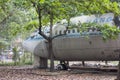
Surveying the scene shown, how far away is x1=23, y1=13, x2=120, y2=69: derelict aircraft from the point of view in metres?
19.2

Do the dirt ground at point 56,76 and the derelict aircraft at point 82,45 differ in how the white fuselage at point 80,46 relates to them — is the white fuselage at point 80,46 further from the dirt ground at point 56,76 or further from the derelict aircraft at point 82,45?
the dirt ground at point 56,76

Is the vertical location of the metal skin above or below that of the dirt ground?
above

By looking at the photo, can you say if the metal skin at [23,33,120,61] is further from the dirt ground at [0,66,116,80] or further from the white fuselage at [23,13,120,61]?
the dirt ground at [0,66,116,80]

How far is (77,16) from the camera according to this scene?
20.9m

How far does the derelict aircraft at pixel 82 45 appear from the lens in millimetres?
19188

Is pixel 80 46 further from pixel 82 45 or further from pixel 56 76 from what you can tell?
pixel 56 76

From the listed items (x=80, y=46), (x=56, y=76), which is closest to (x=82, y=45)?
(x=80, y=46)

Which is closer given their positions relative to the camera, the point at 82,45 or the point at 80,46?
the point at 82,45

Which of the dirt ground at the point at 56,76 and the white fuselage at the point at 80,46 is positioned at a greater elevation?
the white fuselage at the point at 80,46

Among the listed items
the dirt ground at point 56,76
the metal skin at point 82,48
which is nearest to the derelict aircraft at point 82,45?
the metal skin at point 82,48

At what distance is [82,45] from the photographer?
20.5 m

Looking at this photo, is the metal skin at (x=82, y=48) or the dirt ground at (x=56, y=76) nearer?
the dirt ground at (x=56, y=76)

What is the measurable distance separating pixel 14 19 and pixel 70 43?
40.7ft

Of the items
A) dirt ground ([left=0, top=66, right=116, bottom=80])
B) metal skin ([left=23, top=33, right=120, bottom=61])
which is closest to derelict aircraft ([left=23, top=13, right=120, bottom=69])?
metal skin ([left=23, top=33, right=120, bottom=61])
